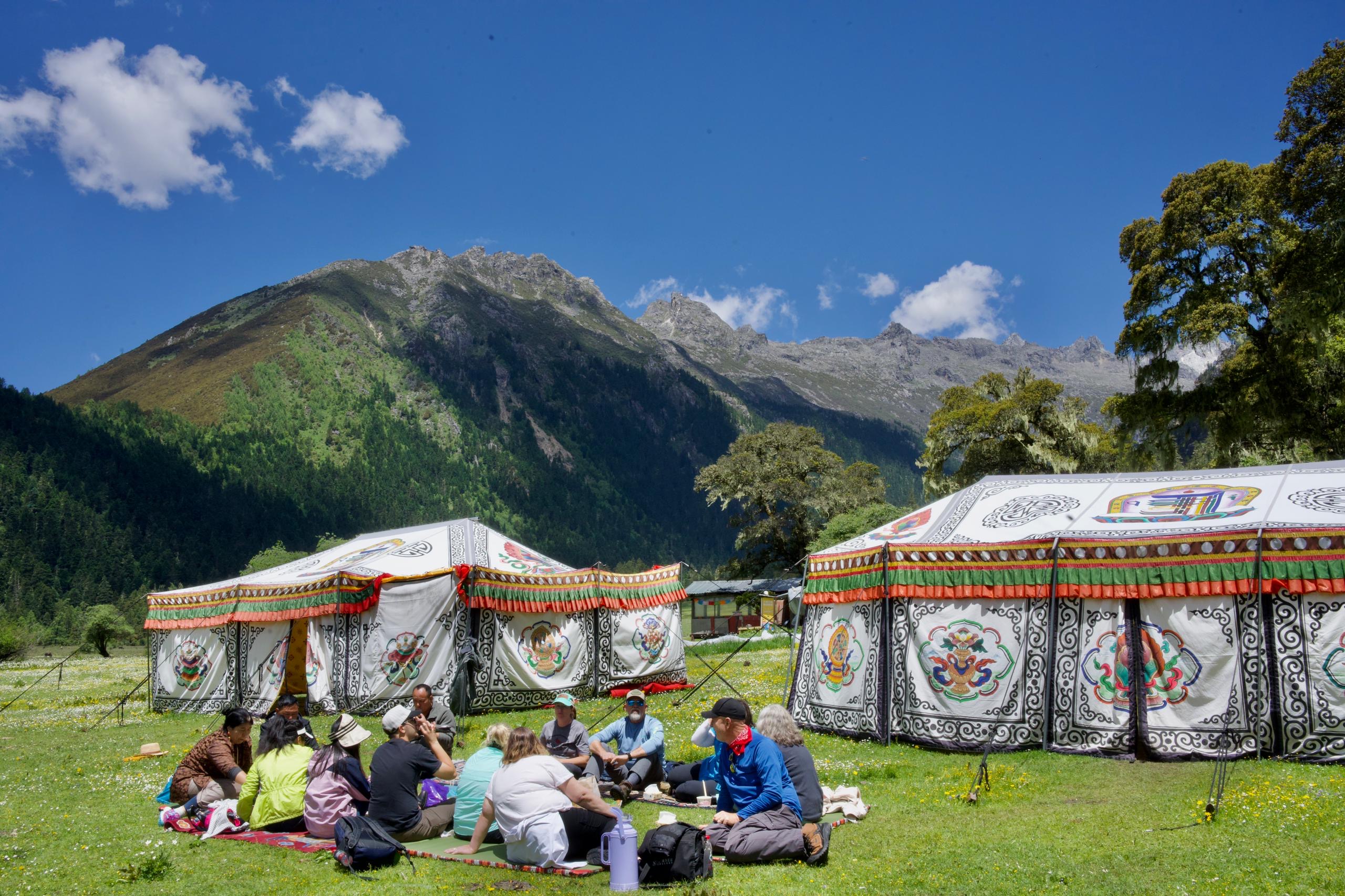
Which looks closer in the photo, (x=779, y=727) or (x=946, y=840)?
(x=946, y=840)

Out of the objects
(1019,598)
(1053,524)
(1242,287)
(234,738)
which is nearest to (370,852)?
(234,738)

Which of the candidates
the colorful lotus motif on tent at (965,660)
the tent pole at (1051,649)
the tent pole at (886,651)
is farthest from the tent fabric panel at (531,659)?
the tent pole at (1051,649)

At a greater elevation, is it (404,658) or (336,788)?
(404,658)

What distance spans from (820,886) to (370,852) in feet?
11.9

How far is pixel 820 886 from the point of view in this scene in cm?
619

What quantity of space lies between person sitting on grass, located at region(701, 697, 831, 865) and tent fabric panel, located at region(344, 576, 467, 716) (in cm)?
1040

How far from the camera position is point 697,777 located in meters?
9.25

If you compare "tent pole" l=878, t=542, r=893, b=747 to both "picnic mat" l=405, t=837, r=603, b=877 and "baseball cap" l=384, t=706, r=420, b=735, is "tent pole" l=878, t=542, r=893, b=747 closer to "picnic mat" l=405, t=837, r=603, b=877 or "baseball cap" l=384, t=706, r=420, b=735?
"picnic mat" l=405, t=837, r=603, b=877

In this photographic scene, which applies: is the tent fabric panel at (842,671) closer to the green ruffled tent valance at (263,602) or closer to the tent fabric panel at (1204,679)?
the tent fabric panel at (1204,679)

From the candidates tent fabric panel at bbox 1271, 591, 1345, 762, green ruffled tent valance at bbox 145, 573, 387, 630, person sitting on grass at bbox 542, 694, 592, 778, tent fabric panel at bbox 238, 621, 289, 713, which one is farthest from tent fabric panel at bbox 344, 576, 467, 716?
tent fabric panel at bbox 1271, 591, 1345, 762

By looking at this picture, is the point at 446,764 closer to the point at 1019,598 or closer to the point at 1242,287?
the point at 1019,598

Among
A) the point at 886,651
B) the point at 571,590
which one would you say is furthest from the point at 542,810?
the point at 571,590

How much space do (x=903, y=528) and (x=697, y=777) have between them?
6.43m

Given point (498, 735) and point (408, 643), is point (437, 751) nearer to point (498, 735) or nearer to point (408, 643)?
point (498, 735)
